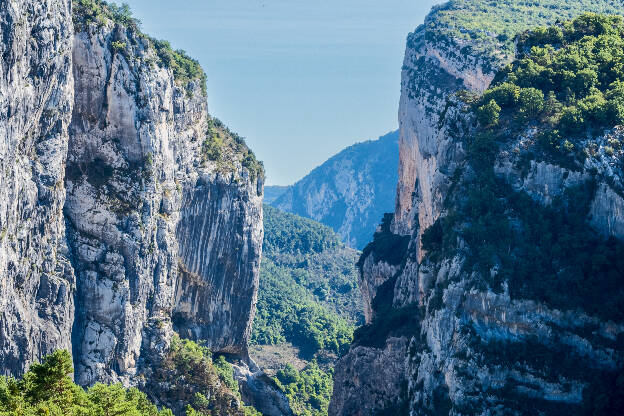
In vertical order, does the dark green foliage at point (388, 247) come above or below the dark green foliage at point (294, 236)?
below

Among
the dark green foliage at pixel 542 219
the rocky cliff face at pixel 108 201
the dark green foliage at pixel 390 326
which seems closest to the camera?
the dark green foliage at pixel 542 219

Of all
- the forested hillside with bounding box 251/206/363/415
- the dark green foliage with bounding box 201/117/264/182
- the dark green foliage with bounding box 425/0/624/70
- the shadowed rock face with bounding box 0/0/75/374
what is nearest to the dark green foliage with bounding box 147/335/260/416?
the shadowed rock face with bounding box 0/0/75/374

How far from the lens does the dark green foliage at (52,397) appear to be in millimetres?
45062

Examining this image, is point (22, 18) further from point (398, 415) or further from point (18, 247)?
point (398, 415)

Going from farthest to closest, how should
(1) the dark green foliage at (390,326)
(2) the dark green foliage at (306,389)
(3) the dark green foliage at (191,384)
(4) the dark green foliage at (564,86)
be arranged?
(2) the dark green foliage at (306,389) < (1) the dark green foliage at (390,326) < (3) the dark green foliage at (191,384) < (4) the dark green foliage at (564,86)

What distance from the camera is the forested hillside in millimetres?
102375

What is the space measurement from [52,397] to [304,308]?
72.6 metres

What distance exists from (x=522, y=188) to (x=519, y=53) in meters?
16.7

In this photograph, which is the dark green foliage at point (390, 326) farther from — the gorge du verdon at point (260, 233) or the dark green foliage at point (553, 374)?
the dark green foliage at point (553, 374)

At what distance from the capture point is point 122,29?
67938 mm

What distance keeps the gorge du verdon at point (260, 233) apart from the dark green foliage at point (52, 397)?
111mm

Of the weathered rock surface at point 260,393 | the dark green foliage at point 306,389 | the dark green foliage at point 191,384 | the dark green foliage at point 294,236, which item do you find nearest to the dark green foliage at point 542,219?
the dark green foliage at point 191,384

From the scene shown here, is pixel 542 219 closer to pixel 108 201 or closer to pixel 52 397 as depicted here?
pixel 52 397

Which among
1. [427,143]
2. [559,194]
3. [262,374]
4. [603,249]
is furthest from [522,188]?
[262,374]
